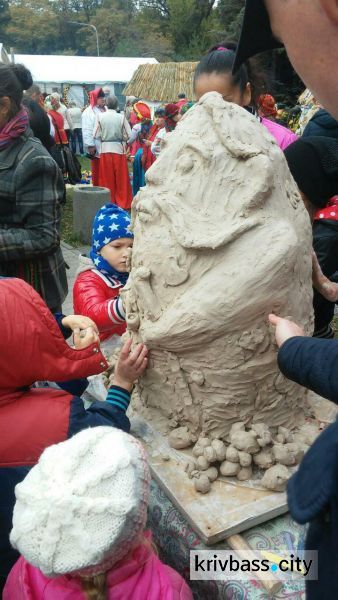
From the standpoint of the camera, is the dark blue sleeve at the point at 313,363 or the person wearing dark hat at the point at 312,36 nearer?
the person wearing dark hat at the point at 312,36

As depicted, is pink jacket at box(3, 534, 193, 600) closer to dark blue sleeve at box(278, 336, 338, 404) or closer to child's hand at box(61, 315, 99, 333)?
dark blue sleeve at box(278, 336, 338, 404)

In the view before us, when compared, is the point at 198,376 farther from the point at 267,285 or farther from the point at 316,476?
the point at 316,476

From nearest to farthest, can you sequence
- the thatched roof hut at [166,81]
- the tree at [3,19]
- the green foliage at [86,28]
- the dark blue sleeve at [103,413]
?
1. the dark blue sleeve at [103,413]
2. the thatched roof hut at [166,81]
3. the green foliage at [86,28]
4. the tree at [3,19]

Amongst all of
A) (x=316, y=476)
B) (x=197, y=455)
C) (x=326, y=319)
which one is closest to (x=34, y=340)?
(x=197, y=455)

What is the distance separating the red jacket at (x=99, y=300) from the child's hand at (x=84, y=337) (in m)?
0.41

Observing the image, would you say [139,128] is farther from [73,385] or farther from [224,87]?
[73,385]

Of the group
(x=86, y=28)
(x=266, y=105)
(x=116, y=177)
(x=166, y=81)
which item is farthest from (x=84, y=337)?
(x=86, y=28)

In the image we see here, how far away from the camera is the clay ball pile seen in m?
1.67

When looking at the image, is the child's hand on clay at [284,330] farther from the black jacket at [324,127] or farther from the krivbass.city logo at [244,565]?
the black jacket at [324,127]

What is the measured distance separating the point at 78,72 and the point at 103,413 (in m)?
19.2

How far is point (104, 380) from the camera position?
225 centimetres

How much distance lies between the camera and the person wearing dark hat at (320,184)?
2125 millimetres

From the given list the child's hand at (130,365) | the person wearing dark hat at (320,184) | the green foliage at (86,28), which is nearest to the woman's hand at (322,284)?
the person wearing dark hat at (320,184)

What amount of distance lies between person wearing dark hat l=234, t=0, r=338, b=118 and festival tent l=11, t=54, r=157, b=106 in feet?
62.0
